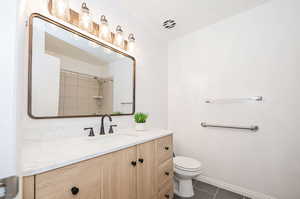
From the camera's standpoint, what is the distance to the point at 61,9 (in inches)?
43.3

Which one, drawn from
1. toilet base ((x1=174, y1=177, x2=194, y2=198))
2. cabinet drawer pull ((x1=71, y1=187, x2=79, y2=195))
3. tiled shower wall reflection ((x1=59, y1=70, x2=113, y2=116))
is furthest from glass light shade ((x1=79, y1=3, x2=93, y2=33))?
toilet base ((x1=174, y1=177, x2=194, y2=198))

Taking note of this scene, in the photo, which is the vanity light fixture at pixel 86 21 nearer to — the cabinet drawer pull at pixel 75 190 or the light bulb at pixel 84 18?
the light bulb at pixel 84 18

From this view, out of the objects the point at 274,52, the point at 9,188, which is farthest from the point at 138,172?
the point at 274,52

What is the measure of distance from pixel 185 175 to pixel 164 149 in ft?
1.63

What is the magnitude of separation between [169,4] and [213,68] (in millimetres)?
1090

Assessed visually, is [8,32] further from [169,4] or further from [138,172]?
[169,4]

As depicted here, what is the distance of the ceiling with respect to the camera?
161cm

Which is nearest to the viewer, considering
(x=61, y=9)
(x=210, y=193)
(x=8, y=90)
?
(x=8, y=90)

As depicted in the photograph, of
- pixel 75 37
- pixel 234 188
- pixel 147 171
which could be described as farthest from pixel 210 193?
pixel 75 37

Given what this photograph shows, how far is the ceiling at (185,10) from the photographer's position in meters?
1.61

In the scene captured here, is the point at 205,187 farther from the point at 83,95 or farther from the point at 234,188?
the point at 83,95

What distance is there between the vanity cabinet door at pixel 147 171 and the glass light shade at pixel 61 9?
1312 mm

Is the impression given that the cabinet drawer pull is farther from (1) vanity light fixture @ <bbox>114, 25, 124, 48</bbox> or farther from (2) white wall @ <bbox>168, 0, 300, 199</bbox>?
(2) white wall @ <bbox>168, 0, 300, 199</bbox>

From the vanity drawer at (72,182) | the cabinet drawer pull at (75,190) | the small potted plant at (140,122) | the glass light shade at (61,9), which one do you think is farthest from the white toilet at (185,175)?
the glass light shade at (61,9)
